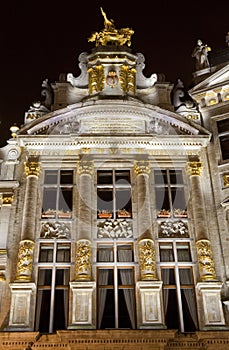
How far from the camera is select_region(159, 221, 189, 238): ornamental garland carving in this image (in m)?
18.2

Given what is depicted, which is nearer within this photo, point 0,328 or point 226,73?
point 0,328

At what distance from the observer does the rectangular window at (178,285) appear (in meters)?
16.5

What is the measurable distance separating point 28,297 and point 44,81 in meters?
9.25

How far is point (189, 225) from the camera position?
1841 centimetres

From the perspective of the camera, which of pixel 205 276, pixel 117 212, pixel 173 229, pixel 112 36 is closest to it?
pixel 205 276

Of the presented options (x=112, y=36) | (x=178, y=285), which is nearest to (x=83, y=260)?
(x=178, y=285)

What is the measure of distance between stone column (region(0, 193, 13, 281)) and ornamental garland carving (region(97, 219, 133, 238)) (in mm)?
2880

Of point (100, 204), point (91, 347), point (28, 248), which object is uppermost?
point (100, 204)

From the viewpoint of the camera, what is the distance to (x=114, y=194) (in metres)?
19.1

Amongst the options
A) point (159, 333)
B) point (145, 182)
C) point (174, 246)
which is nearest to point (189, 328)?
point (159, 333)

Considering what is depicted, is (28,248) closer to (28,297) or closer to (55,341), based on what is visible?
(28,297)

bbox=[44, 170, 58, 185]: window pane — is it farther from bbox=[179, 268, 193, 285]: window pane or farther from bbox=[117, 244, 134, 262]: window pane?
bbox=[179, 268, 193, 285]: window pane

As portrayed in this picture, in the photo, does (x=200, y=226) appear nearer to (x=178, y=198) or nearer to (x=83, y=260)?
(x=178, y=198)

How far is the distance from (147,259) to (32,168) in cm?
511
